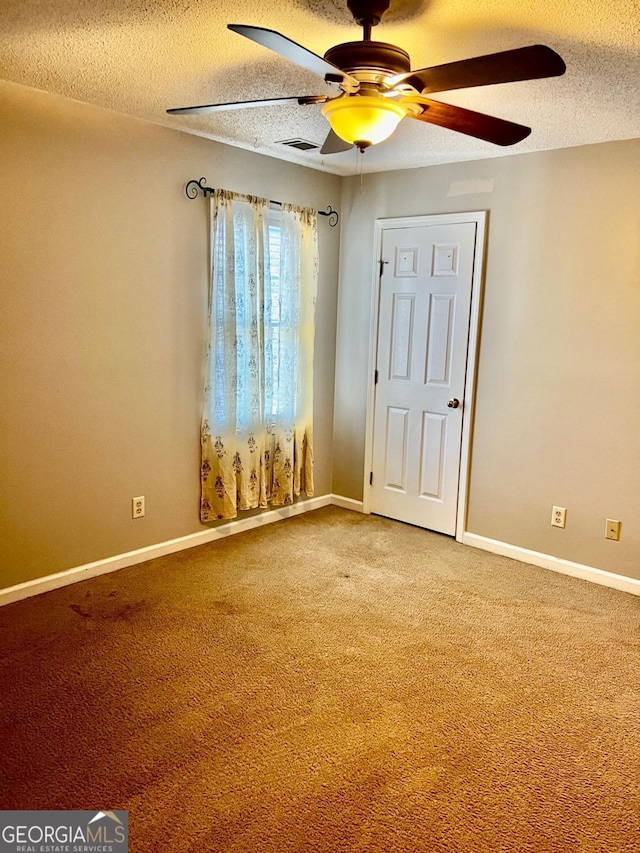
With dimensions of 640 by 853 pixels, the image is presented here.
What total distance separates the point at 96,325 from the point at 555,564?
2941 mm

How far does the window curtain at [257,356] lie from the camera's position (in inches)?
153

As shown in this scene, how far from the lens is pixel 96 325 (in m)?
3.36

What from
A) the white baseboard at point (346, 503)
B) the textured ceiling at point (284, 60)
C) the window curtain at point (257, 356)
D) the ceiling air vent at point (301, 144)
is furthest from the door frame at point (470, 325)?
the ceiling air vent at point (301, 144)

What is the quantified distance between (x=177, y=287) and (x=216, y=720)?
2.35 m

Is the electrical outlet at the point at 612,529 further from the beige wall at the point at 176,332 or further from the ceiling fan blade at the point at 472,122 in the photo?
the ceiling fan blade at the point at 472,122

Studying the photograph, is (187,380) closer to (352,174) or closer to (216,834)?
(352,174)

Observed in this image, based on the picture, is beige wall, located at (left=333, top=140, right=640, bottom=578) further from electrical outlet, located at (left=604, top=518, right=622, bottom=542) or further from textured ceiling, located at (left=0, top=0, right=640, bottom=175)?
textured ceiling, located at (left=0, top=0, right=640, bottom=175)

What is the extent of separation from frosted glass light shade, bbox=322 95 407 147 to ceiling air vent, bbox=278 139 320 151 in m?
1.62

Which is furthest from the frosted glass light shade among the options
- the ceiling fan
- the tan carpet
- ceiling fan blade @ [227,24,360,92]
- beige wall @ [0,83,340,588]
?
the tan carpet

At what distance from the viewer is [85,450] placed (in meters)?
3.41

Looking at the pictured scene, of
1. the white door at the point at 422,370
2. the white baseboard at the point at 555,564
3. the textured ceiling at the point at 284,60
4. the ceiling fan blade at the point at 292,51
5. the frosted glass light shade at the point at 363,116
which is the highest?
the textured ceiling at the point at 284,60

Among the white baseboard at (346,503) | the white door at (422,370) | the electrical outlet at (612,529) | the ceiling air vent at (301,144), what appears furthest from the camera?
the white baseboard at (346,503)

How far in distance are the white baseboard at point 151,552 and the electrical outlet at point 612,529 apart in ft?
6.71

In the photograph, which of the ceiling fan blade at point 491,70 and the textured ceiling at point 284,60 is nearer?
the ceiling fan blade at point 491,70
